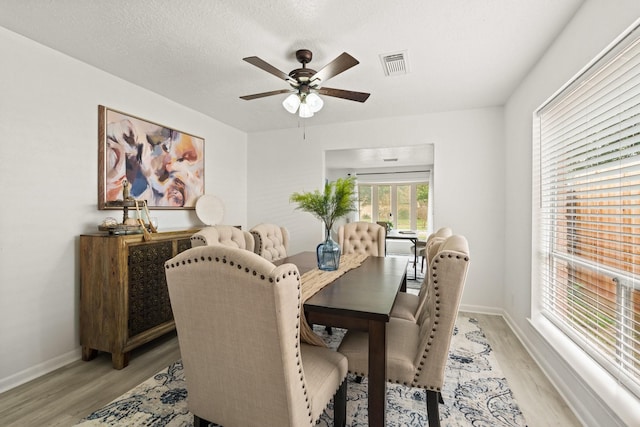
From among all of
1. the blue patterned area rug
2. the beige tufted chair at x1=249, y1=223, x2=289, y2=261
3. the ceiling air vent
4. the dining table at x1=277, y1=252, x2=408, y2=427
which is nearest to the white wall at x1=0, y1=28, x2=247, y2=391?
the blue patterned area rug

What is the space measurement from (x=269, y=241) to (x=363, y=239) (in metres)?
1.04

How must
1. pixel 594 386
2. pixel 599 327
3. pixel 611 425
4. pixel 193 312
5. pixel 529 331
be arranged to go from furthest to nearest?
pixel 529 331
pixel 599 327
pixel 594 386
pixel 611 425
pixel 193 312

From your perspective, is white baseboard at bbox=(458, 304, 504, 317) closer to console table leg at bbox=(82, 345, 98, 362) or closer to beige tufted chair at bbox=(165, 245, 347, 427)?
beige tufted chair at bbox=(165, 245, 347, 427)

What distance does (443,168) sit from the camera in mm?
3730

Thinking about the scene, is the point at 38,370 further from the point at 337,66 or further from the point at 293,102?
the point at 337,66

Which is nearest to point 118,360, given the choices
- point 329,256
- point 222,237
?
point 222,237

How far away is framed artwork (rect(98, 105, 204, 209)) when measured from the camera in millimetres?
2639

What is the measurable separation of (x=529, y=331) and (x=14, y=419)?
3717 millimetres

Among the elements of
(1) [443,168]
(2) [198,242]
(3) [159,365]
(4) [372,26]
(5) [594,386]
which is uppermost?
(4) [372,26]

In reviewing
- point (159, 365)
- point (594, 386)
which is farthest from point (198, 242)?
point (594, 386)

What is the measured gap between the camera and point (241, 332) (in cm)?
103

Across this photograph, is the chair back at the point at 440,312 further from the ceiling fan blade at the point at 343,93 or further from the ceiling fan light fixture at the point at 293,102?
the ceiling fan light fixture at the point at 293,102

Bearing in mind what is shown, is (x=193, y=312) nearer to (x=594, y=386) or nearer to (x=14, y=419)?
(x=14, y=419)

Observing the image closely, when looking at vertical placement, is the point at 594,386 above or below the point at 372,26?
below
